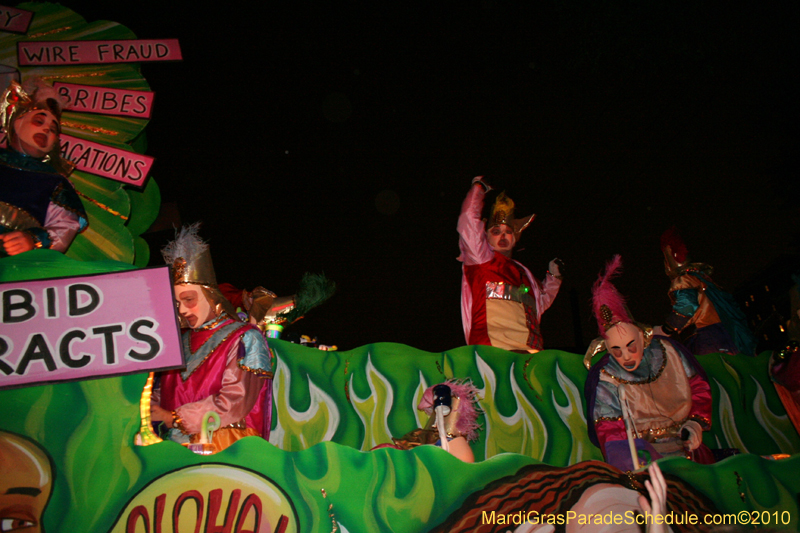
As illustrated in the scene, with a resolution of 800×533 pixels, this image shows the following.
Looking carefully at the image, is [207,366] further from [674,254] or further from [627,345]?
[674,254]

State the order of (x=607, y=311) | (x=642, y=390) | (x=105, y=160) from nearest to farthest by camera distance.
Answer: (x=642, y=390)
(x=607, y=311)
(x=105, y=160)

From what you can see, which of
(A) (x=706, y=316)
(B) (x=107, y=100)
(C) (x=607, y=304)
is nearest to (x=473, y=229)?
(C) (x=607, y=304)

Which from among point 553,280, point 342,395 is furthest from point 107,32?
point 553,280

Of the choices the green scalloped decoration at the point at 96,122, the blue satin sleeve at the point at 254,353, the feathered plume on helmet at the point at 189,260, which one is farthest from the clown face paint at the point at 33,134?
the blue satin sleeve at the point at 254,353

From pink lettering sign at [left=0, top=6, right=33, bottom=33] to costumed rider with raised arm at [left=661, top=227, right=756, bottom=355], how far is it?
5295 mm

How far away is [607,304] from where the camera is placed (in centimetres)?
406

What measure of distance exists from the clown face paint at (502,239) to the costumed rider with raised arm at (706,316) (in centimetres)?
136

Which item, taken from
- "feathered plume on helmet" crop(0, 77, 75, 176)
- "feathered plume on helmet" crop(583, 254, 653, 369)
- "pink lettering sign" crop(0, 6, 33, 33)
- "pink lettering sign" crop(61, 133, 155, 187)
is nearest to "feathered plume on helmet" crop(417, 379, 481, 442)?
"feathered plume on helmet" crop(583, 254, 653, 369)

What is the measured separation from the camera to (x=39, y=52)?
14.7 ft

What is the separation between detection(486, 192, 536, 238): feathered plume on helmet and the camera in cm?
513

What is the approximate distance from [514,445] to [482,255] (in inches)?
59.1

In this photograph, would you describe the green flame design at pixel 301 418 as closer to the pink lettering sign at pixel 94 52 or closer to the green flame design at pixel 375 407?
the green flame design at pixel 375 407

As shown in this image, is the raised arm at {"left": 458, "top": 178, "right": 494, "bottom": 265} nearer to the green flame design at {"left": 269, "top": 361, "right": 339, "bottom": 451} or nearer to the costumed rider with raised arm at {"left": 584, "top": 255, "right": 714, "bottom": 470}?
the costumed rider with raised arm at {"left": 584, "top": 255, "right": 714, "bottom": 470}

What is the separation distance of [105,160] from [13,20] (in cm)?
116
